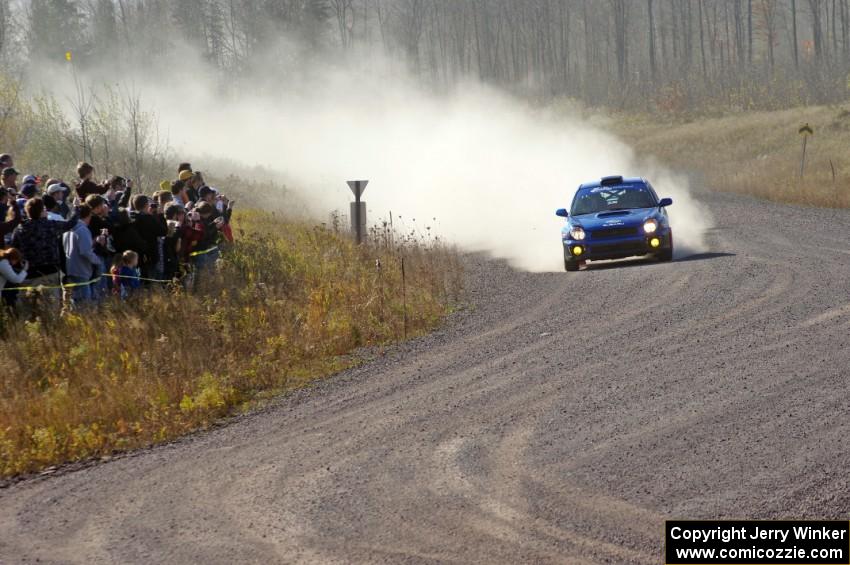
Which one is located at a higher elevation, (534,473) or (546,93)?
(546,93)

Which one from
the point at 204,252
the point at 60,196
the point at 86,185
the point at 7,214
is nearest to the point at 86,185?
the point at 86,185

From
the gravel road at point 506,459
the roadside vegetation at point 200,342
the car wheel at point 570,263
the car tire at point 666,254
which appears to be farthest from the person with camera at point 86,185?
the car tire at point 666,254

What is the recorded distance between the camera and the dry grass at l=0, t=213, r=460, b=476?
11.0m

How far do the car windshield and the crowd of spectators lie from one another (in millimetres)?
7297

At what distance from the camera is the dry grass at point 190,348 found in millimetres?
11016

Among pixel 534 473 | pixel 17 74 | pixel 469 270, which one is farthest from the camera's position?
pixel 17 74

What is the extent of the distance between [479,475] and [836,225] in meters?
20.9

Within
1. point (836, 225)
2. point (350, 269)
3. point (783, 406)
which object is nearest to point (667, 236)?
point (350, 269)

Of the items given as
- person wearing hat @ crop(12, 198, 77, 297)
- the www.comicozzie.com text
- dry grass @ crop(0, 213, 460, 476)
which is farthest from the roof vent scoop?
the www.comicozzie.com text

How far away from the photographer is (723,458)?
8.15m

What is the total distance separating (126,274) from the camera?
49.4 ft

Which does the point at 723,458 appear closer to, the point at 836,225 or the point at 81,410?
the point at 81,410

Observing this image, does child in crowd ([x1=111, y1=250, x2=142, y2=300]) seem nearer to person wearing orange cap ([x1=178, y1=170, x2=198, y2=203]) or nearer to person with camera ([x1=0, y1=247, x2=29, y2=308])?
person with camera ([x1=0, y1=247, x2=29, y2=308])

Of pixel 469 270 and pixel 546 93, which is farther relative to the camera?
pixel 546 93
